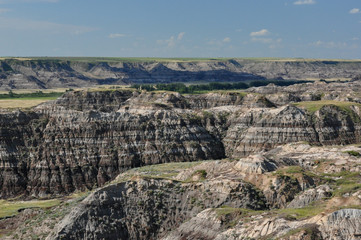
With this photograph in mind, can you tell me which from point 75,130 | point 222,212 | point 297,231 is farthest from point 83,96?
point 297,231

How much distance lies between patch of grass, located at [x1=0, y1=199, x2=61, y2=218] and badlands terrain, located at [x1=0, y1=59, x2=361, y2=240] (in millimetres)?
497

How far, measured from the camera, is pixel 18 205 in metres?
114

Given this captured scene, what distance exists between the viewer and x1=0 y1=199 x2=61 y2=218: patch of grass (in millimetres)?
105938

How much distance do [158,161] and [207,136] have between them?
21.0 meters

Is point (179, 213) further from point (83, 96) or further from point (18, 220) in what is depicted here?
point (83, 96)

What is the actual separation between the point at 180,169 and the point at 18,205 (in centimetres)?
3710

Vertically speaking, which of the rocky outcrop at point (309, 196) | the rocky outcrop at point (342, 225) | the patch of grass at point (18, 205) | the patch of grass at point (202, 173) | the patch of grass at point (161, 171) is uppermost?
the rocky outcrop at point (342, 225)

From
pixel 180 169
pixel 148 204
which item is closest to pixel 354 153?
pixel 180 169

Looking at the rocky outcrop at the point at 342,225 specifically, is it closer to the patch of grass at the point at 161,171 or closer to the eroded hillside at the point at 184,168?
the eroded hillside at the point at 184,168

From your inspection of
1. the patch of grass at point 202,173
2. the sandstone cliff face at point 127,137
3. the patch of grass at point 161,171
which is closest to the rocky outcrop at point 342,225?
the patch of grass at point 202,173

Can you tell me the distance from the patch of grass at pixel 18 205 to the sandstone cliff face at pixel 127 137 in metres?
6.81

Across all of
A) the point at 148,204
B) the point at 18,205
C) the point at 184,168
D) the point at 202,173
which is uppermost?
the point at 202,173

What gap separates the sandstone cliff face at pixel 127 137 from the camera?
421ft

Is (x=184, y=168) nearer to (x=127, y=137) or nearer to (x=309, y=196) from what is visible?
(x=127, y=137)
